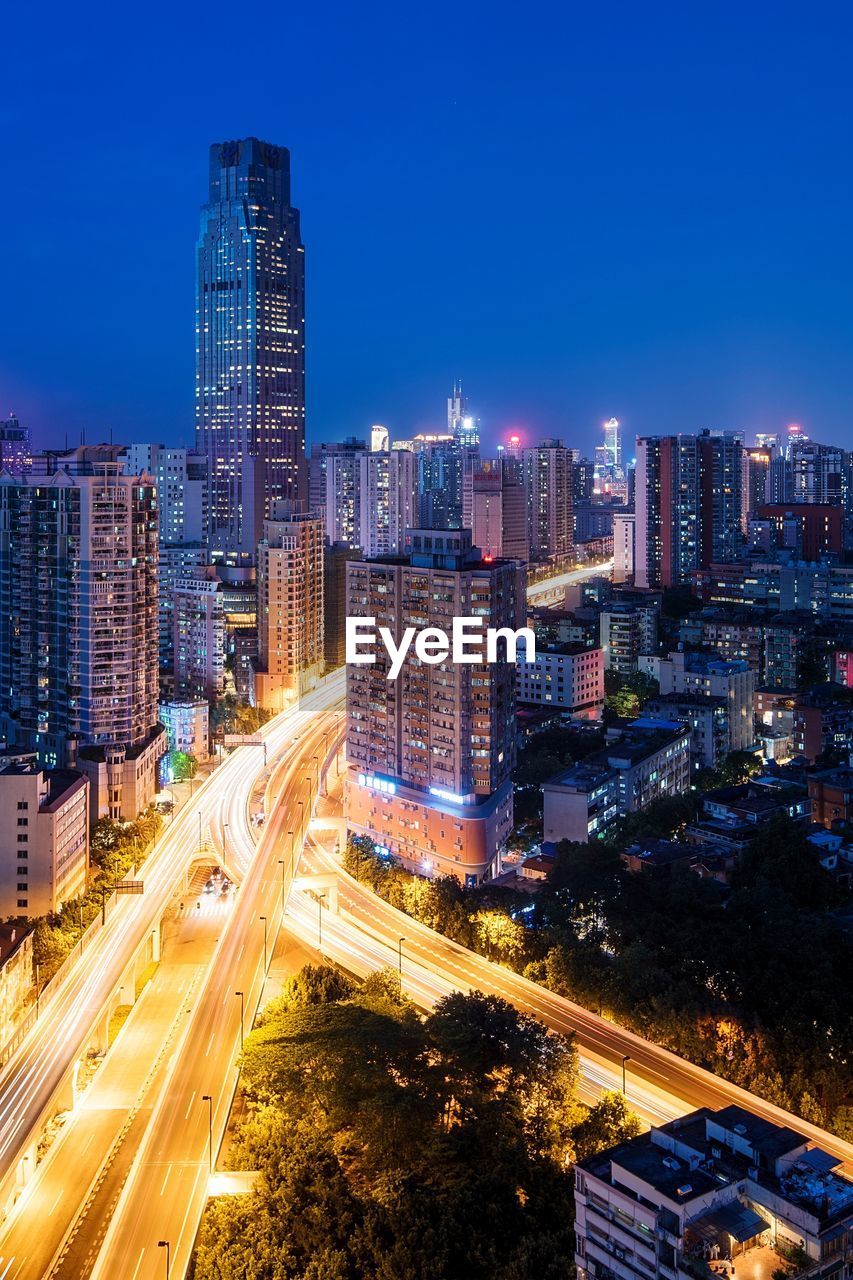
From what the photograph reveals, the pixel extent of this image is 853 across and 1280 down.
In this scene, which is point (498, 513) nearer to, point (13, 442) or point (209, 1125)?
point (13, 442)

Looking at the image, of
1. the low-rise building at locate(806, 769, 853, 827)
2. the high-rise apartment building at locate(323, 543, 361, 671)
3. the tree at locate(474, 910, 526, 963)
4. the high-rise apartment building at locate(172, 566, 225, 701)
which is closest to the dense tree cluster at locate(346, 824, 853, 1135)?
the tree at locate(474, 910, 526, 963)

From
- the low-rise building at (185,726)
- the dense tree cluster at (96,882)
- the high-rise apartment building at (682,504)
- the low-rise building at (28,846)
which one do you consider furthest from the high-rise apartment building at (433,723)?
the high-rise apartment building at (682,504)

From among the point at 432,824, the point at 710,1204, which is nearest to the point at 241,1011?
the point at 432,824

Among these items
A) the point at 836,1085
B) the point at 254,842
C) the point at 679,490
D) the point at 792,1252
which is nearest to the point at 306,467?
the point at 679,490

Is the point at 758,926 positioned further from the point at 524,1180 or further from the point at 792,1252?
the point at 792,1252

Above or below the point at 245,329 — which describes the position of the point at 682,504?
below

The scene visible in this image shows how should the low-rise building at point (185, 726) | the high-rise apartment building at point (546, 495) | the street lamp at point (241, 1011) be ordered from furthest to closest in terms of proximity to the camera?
1. the high-rise apartment building at point (546, 495)
2. the low-rise building at point (185, 726)
3. the street lamp at point (241, 1011)

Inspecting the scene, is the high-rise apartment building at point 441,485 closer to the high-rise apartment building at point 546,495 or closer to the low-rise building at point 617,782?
the high-rise apartment building at point 546,495
